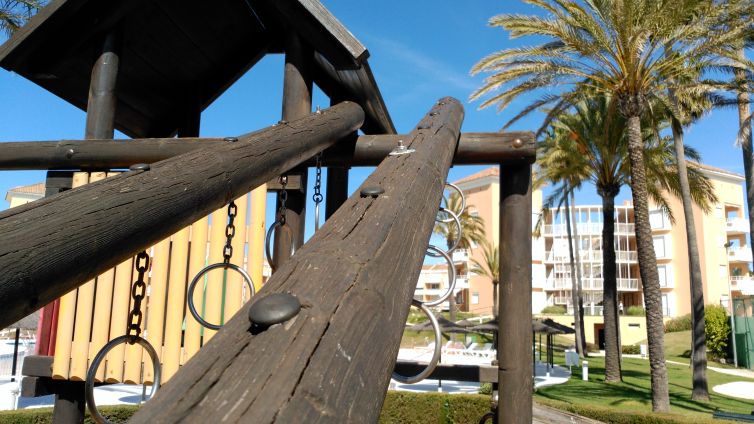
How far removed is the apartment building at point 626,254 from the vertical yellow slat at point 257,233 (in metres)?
42.3

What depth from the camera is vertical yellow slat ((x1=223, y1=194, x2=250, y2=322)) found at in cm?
326

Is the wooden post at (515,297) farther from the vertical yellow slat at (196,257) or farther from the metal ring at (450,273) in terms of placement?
the vertical yellow slat at (196,257)

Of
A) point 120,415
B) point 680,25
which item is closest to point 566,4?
point 680,25

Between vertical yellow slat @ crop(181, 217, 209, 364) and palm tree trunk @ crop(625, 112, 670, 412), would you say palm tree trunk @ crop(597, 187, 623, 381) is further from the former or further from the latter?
vertical yellow slat @ crop(181, 217, 209, 364)

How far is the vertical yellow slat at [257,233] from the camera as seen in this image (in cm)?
340

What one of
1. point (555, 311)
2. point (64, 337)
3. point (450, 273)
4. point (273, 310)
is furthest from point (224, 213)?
point (555, 311)

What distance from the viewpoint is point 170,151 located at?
309 centimetres

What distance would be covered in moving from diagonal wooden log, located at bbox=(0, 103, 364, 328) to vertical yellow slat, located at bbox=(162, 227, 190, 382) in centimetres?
178

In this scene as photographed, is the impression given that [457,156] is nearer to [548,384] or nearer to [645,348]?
[548,384]

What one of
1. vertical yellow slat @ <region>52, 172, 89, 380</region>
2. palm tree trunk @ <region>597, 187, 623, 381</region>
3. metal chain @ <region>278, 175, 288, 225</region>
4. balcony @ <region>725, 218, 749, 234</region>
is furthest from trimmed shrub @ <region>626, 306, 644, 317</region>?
vertical yellow slat @ <region>52, 172, 89, 380</region>

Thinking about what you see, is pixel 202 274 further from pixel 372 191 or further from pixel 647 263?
pixel 647 263

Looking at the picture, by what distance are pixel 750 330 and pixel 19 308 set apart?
109ft

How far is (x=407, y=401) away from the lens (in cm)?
1172

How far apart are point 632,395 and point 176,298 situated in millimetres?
17268
